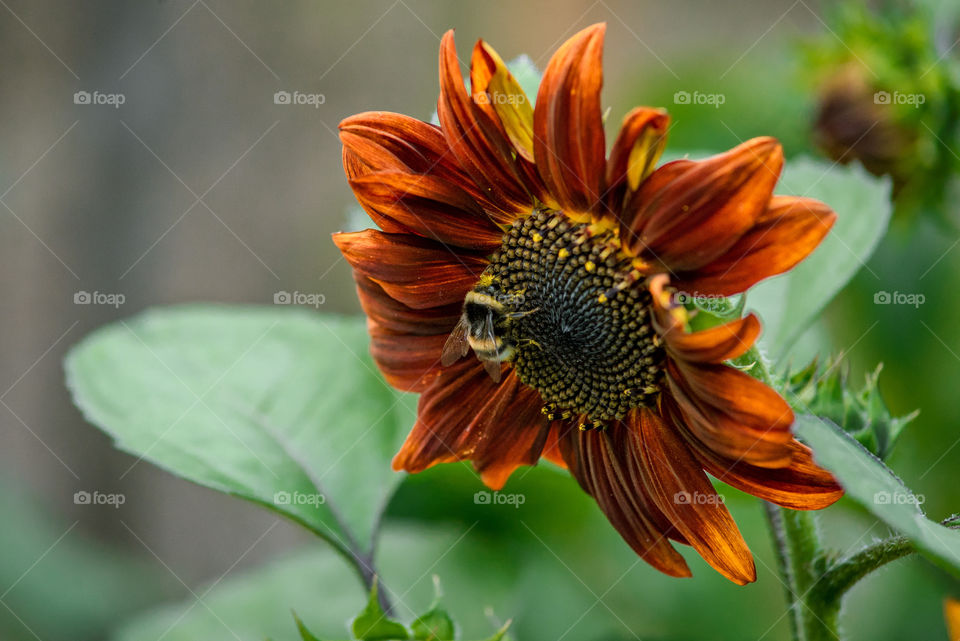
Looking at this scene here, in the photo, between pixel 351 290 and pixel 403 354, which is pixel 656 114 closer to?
pixel 403 354

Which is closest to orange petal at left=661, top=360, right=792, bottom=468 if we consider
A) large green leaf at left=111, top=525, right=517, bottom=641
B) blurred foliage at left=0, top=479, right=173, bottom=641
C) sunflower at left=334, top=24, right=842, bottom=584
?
sunflower at left=334, top=24, right=842, bottom=584

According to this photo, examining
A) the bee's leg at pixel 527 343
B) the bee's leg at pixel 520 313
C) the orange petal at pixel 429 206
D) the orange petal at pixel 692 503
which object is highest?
the orange petal at pixel 429 206

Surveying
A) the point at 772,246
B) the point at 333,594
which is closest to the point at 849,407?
the point at 772,246

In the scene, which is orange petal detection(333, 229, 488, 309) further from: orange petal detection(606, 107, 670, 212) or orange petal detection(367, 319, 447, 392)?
orange petal detection(606, 107, 670, 212)

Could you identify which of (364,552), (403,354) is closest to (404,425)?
(364,552)

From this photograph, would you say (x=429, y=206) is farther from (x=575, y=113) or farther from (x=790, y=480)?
(x=790, y=480)

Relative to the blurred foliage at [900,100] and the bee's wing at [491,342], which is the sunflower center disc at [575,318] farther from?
the blurred foliage at [900,100]

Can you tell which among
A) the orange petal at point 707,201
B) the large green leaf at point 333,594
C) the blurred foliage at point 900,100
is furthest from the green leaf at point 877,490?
the blurred foliage at point 900,100
